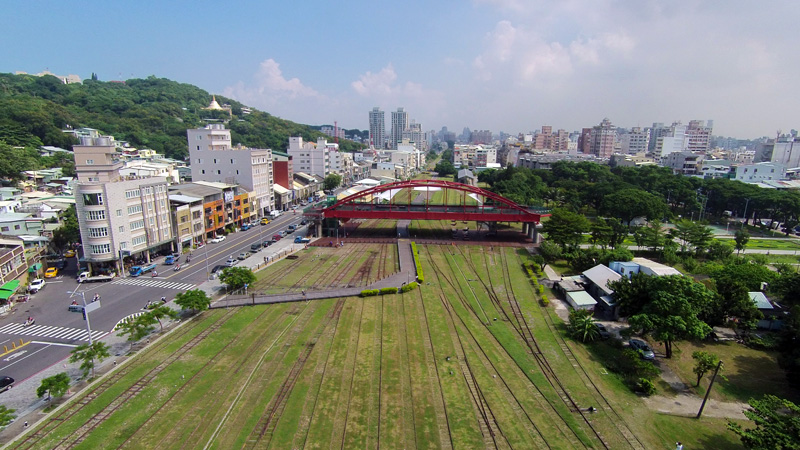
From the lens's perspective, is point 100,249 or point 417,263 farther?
point 417,263

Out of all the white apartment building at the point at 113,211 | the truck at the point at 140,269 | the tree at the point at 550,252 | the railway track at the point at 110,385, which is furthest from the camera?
the tree at the point at 550,252

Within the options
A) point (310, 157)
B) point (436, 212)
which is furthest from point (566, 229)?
point (310, 157)

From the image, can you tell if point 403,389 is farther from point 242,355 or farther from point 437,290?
point 437,290

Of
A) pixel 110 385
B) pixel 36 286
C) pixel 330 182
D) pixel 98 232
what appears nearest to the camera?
pixel 110 385

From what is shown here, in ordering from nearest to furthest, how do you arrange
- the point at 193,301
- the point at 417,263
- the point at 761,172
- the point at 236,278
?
the point at 193,301 < the point at 236,278 < the point at 417,263 < the point at 761,172

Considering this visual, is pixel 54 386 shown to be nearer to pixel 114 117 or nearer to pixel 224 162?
pixel 224 162

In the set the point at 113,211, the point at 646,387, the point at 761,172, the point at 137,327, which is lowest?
the point at 646,387

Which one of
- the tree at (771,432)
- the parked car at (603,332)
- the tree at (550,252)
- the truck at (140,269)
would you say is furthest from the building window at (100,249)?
the tree at (771,432)

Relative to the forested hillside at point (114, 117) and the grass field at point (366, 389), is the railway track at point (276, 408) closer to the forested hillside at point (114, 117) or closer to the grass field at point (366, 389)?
the grass field at point (366, 389)
